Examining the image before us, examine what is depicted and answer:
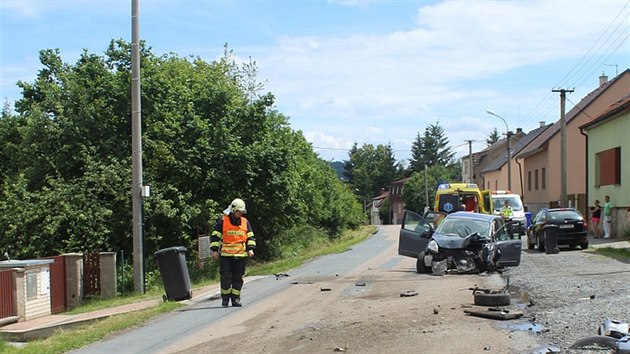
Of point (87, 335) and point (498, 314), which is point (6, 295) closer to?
point (87, 335)

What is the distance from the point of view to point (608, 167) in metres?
33.7

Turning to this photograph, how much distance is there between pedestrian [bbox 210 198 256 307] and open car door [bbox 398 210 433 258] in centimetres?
739

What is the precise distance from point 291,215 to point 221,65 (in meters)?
14.7

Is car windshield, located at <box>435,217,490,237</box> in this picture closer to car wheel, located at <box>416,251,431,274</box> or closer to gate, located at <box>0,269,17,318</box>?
car wheel, located at <box>416,251,431,274</box>

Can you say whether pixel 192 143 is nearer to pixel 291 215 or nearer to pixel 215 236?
pixel 291 215

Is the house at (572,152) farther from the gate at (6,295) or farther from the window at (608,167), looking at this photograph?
the gate at (6,295)

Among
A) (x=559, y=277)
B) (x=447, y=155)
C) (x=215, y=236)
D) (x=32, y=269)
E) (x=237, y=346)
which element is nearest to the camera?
(x=237, y=346)

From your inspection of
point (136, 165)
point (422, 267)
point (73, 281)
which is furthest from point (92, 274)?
point (422, 267)

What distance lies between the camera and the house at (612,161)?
30.8 meters

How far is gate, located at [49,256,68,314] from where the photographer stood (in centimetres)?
1803

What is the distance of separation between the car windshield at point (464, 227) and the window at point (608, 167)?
16.6 metres

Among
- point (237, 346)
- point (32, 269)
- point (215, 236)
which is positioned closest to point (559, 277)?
point (215, 236)

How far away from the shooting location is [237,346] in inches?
348

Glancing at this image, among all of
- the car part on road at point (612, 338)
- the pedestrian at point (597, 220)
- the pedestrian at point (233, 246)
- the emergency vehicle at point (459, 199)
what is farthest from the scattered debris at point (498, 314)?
the pedestrian at point (597, 220)
